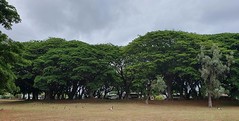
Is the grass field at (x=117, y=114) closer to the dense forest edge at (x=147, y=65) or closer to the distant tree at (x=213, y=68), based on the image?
the distant tree at (x=213, y=68)

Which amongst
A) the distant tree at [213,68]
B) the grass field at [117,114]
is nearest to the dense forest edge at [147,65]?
the distant tree at [213,68]

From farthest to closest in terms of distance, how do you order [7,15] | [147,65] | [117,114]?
[147,65]
[117,114]
[7,15]

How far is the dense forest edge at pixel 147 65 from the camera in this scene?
3259 cm

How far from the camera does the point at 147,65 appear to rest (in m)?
35.1

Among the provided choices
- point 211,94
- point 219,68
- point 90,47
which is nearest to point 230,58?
point 219,68

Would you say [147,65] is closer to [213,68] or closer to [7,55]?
[213,68]

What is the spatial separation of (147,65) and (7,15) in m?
23.5

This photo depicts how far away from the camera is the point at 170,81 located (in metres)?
39.2

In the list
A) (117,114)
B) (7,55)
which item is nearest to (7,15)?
(7,55)

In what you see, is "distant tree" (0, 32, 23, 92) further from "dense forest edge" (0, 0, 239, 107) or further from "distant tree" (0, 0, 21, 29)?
"dense forest edge" (0, 0, 239, 107)

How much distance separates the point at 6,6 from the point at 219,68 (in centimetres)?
2382

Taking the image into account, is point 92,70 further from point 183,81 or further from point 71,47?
point 183,81

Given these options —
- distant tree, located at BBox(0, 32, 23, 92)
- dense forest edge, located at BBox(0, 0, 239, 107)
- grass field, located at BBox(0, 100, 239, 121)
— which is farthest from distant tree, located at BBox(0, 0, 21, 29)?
dense forest edge, located at BBox(0, 0, 239, 107)

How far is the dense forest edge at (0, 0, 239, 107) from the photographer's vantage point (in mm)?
32594
